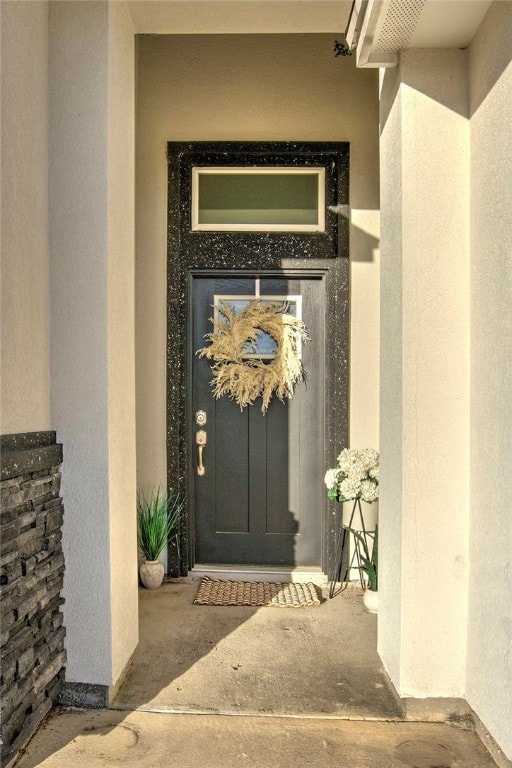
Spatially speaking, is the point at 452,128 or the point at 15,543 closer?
the point at 15,543

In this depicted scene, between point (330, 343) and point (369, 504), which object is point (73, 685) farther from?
point (330, 343)

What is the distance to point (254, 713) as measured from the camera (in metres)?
2.21

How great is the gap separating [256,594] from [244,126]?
276 centimetres

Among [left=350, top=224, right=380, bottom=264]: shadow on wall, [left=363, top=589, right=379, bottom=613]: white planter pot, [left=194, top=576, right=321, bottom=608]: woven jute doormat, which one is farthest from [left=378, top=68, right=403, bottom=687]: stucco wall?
[left=350, top=224, right=380, bottom=264]: shadow on wall

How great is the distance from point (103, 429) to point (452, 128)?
1.73m

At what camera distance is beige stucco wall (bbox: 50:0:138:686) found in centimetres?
226

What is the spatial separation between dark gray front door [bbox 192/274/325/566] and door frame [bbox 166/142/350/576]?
0.08 m

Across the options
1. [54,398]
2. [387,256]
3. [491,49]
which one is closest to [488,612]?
[387,256]

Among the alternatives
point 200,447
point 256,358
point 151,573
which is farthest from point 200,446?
point 151,573

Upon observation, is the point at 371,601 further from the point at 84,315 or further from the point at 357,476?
the point at 84,315

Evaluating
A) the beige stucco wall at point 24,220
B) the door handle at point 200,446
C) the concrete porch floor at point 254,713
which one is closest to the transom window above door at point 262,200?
the door handle at point 200,446

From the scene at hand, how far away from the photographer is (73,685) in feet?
7.45

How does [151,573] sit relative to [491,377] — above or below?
below

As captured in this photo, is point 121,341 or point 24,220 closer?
point 24,220
